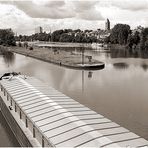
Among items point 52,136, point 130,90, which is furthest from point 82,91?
point 52,136

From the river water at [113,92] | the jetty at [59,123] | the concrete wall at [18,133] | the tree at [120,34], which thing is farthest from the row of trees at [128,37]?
the jetty at [59,123]

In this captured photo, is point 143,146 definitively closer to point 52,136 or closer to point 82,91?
point 52,136

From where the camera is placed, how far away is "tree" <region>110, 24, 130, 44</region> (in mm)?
126875

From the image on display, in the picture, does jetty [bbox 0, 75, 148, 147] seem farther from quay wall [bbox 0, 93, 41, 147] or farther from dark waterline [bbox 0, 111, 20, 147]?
dark waterline [bbox 0, 111, 20, 147]

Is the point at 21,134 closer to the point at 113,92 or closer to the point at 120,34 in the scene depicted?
the point at 113,92

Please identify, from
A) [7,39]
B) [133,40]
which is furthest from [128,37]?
[7,39]

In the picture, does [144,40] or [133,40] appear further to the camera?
[133,40]

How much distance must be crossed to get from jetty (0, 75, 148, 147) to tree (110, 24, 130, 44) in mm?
107404

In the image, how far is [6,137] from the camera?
21.4 meters

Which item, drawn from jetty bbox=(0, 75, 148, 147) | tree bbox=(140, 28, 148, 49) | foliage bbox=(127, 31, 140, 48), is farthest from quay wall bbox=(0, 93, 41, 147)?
foliage bbox=(127, 31, 140, 48)

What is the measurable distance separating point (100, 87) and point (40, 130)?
2351 cm

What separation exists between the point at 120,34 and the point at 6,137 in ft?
366

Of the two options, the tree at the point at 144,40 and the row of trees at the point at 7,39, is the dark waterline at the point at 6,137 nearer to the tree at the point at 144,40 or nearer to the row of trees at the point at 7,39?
the tree at the point at 144,40

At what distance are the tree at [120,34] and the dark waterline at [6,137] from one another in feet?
352
